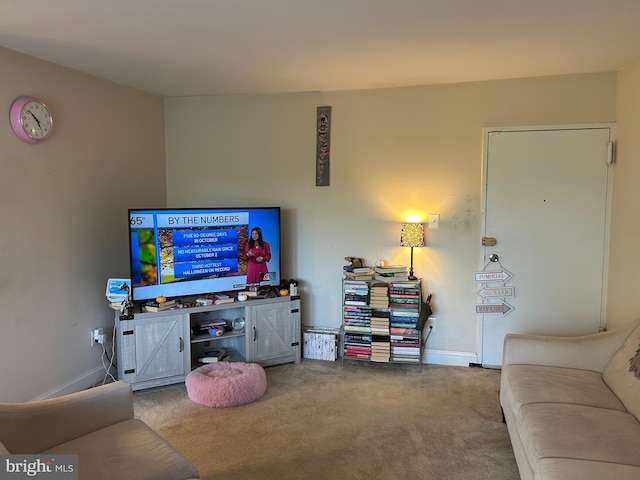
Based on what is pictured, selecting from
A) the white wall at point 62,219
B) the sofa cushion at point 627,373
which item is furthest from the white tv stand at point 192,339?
the sofa cushion at point 627,373

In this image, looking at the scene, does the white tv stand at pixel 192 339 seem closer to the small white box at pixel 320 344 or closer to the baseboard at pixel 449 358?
the small white box at pixel 320 344

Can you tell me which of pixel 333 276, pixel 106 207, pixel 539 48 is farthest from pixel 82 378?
pixel 539 48

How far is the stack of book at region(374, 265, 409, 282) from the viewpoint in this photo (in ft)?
12.5

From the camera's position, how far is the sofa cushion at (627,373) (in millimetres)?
2186

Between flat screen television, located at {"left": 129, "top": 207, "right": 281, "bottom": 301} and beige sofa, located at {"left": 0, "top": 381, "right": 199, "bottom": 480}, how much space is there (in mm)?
1414

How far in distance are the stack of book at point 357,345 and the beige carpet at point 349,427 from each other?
147mm

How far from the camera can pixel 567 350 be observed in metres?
2.72

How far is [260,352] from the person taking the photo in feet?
12.3

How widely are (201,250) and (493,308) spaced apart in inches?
98.1

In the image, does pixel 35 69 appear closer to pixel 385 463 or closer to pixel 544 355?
pixel 385 463

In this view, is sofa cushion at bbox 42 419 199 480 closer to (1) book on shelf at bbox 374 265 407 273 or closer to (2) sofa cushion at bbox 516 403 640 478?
(2) sofa cushion at bbox 516 403 640 478

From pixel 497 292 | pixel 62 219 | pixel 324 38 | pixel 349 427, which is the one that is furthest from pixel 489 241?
pixel 62 219

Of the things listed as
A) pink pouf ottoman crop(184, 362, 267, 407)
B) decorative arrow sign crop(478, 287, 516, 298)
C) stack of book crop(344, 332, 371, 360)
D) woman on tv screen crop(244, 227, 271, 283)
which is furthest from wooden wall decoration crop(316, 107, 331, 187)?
pink pouf ottoman crop(184, 362, 267, 407)

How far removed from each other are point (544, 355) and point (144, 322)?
2.77 meters
